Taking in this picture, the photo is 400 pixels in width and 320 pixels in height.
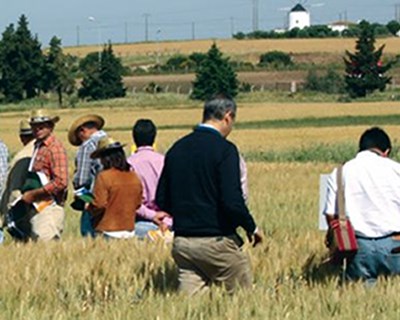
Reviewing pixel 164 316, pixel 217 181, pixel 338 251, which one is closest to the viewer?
pixel 164 316

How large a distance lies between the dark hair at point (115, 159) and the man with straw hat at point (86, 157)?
536 mm

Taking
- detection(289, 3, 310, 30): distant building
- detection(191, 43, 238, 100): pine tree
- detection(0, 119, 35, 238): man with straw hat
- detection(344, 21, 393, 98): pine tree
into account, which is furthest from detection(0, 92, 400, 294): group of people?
detection(289, 3, 310, 30): distant building

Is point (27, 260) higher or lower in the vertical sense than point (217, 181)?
lower

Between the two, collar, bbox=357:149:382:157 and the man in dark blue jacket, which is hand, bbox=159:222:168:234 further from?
collar, bbox=357:149:382:157

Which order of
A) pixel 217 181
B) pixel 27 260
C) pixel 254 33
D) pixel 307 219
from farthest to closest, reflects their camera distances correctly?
pixel 254 33, pixel 307 219, pixel 27 260, pixel 217 181

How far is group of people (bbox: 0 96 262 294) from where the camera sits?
304 inches

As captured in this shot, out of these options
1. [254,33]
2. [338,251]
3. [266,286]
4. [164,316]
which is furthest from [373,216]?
[254,33]

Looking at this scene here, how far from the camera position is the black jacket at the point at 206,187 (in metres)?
7.65

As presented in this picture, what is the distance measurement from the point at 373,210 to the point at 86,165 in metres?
3.65

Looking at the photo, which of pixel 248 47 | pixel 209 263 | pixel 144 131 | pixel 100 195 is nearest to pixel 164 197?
pixel 209 263

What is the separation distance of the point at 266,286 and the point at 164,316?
2.06 metres

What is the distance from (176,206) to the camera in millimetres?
7883

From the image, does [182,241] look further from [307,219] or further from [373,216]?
[307,219]

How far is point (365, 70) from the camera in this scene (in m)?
82.5
